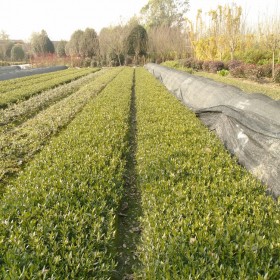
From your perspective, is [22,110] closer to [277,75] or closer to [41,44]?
[277,75]

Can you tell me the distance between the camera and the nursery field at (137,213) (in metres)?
2.19

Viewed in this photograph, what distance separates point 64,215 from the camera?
9.00 feet

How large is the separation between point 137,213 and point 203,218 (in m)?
1.25

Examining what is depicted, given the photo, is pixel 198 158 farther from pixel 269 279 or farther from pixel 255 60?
pixel 255 60

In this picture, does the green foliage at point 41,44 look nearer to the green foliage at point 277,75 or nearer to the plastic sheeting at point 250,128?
the green foliage at point 277,75

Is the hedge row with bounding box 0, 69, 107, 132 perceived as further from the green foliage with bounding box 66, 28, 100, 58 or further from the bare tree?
the green foliage with bounding box 66, 28, 100, 58

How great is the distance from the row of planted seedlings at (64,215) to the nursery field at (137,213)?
0.01 meters

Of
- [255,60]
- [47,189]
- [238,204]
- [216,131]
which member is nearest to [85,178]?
[47,189]

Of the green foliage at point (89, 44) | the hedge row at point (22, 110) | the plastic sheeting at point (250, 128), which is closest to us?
the plastic sheeting at point (250, 128)

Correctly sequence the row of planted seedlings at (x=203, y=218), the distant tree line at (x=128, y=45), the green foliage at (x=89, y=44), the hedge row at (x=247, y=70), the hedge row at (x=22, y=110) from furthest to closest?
the green foliage at (x=89, y=44) < the distant tree line at (x=128, y=45) < the hedge row at (x=247, y=70) < the hedge row at (x=22, y=110) < the row of planted seedlings at (x=203, y=218)

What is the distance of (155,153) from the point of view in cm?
460

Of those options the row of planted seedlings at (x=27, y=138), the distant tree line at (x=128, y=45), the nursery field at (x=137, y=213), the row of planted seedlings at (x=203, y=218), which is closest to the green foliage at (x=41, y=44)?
the distant tree line at (x=128, y=45)

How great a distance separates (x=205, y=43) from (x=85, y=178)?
30642mm

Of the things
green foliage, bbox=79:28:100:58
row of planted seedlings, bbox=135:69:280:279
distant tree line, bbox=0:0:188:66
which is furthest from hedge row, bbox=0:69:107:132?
green foliage, bbox=79:28:100:58
